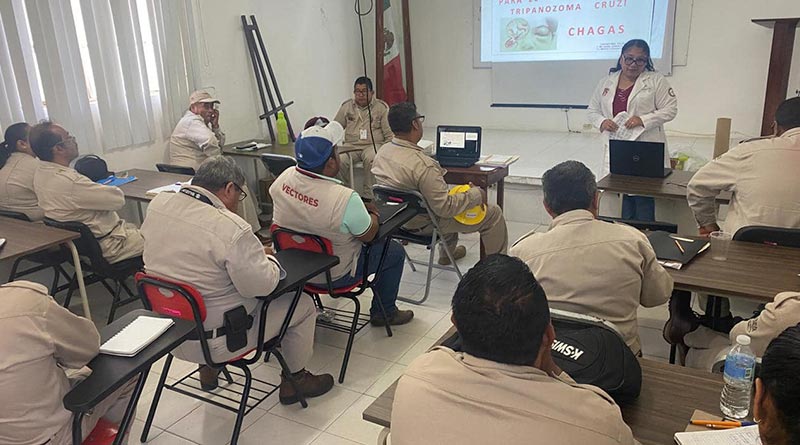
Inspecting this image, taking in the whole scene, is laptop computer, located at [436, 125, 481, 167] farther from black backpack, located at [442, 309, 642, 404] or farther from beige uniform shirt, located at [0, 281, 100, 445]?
beige uniform shirt, located at [0, 281, 100, 445]

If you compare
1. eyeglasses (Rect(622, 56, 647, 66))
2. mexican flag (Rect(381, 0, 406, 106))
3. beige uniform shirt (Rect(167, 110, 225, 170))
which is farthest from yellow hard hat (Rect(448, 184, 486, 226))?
mexican flag (Rect(381, 0, 406, 106))

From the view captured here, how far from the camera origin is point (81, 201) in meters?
3.14

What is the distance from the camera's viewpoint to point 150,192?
11.5 ft

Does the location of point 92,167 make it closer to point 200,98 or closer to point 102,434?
point 200,98

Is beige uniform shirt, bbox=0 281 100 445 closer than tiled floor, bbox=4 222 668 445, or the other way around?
beige uniform shirt, bbox=0 281 100 445

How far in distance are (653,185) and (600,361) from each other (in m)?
2.17

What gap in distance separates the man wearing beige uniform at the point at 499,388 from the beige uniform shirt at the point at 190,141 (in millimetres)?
3924

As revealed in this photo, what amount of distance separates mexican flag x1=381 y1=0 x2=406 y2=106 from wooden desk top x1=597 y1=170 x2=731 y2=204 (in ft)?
14.2

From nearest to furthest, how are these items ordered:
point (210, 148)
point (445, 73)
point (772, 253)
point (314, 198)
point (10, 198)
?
1. point (772, 253)
2. point (314, 198)
3. point (10, 198)
4. point (210, 148)
5. point (445, 73)

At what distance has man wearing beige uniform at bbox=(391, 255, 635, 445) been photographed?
101cm

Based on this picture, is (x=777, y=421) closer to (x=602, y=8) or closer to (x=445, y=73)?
(x=602, y=8)

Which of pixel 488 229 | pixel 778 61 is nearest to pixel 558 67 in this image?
pixel 778 61

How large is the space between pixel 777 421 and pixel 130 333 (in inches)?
68.4

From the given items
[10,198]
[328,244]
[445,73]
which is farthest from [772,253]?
[445,73]
